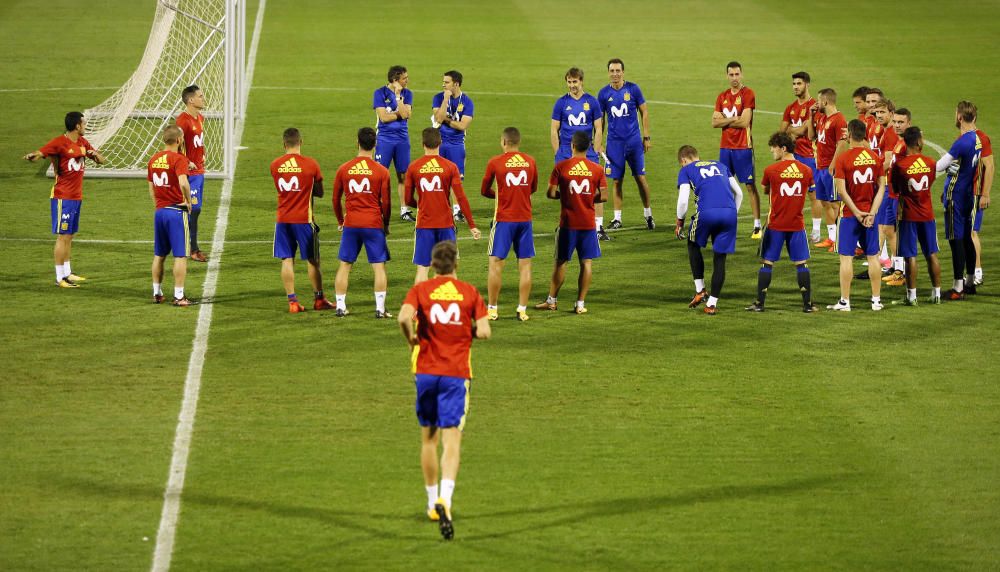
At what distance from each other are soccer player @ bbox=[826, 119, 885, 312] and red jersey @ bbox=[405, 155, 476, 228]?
4.35 meters

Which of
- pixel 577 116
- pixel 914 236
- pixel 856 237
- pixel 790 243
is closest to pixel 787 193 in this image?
pixel 790 243

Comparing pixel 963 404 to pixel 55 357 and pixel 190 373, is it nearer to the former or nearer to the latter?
pixel 190 373

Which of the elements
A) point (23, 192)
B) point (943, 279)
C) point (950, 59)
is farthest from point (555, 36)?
point (943, 279)

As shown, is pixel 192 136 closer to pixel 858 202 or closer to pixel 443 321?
pixel 858 202

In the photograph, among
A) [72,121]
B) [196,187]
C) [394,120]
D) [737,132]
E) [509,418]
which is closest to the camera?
[509,418]

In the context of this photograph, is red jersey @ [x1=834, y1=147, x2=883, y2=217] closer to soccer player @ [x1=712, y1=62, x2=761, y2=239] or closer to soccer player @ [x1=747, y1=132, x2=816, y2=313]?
soccer player @ [x1=747, y1=132, x2=816, y2=313]

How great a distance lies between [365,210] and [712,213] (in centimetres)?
398

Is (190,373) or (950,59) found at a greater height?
(950,59)

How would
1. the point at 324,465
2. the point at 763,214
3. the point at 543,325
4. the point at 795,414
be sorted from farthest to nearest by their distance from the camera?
the point at 763,214
the point at 543,325
the point at 795,414
the point at 324,465

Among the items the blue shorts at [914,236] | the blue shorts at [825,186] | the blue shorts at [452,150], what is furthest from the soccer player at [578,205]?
the blue shorts at [452,150]

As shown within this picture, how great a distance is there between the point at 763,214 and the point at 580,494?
11.5m

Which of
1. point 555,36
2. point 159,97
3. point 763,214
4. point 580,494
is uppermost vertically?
point 555,36

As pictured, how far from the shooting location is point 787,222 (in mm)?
16234

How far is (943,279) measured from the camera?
18.3m
